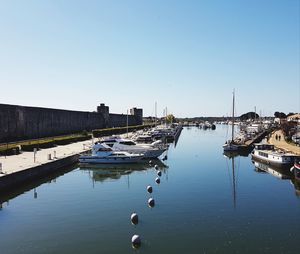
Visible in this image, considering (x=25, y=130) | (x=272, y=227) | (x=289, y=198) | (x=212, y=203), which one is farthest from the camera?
(x=25, y=130)

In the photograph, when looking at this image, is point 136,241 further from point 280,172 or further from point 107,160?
point 107,160

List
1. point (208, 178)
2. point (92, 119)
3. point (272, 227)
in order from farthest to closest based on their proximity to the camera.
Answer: point (92, 119) < point (208, 178) < point (272, 227)

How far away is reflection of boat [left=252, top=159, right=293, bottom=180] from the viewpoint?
109 ft

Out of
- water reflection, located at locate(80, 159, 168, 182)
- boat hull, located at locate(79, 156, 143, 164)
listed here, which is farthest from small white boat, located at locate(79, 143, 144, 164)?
water reflection, located at locate(80, 159, 168, 182)

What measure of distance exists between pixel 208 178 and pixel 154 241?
55.8 feet

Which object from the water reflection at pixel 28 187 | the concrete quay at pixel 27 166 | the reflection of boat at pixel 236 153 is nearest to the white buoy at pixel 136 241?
the water reflection at pixel 28 187

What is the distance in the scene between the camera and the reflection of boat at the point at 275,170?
33.3 m

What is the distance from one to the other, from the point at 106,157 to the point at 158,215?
19936 millimetres

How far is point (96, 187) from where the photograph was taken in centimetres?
2795

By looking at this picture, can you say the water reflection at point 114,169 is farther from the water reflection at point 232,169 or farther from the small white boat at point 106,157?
the water reflection at point 232,169

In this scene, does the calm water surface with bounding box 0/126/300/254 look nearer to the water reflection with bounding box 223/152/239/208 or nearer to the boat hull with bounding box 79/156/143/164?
the water reflection with bounding box 223/152/239/208

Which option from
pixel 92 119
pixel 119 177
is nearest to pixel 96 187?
pixel 119 177

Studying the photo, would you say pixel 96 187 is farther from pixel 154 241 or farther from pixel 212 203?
pixel 154 241

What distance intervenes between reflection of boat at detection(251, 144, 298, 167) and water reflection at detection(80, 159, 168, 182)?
35.7 feet
